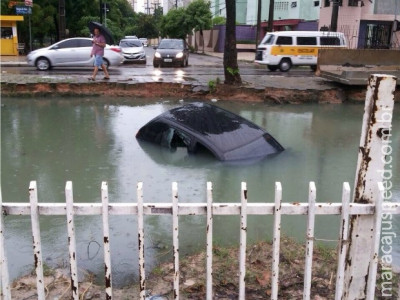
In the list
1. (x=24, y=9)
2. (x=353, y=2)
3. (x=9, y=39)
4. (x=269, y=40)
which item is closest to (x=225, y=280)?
(x=269, y=40)

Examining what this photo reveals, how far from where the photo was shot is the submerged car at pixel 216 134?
7.66m

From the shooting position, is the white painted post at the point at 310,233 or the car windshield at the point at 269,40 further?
the car windshield at the point at 269,40

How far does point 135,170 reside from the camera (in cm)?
755

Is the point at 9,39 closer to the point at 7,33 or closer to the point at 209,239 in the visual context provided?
the point at 7,33

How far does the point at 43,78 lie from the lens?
15227 mm

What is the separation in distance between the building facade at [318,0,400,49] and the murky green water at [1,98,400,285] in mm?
15195

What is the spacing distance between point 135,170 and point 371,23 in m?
23.8

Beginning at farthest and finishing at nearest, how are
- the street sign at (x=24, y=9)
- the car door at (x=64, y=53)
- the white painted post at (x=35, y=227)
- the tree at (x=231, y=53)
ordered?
the street sign at (x=24, y=9), the car door at (x=64, y=53), the tree at (x=231, y=53), the white painted post at (x=35, y=227)

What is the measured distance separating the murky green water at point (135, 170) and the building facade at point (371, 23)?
15.2 m

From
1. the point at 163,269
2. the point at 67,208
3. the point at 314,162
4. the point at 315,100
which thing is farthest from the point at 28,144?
the point at 315,100

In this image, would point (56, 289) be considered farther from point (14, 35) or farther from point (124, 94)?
point (14, 35)

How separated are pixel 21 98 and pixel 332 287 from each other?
12428mm

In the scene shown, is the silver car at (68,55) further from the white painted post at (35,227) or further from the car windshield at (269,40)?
the white painted post at (35,227)

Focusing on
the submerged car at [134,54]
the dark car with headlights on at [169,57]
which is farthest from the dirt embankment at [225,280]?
the submerged car at [134,54]
